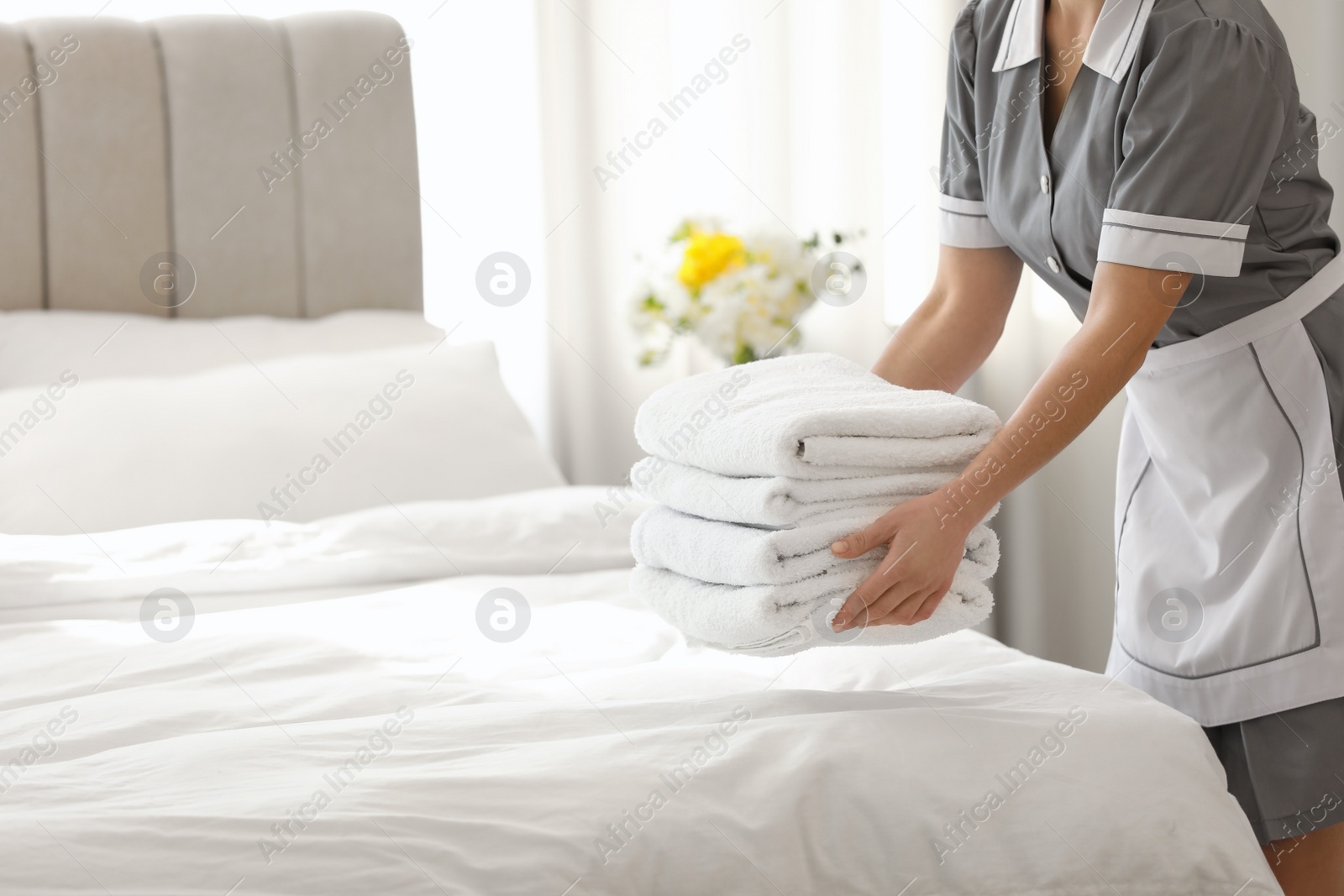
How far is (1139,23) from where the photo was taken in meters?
1.04

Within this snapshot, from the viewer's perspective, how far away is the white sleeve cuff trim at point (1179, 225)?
3.21 feet

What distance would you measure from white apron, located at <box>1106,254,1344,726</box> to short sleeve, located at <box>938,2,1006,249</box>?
0.84 feet

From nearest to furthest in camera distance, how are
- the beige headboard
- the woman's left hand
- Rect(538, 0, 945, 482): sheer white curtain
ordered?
A: the woman's left hand < the beige headboard < Rect(538, 0, 945, 482): sheer white curtain

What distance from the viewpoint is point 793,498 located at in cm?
91

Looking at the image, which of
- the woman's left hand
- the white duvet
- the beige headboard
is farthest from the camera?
the beige headboard

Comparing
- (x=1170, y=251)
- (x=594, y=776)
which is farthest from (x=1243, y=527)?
(x=594, y=776)

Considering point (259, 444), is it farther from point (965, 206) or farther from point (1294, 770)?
point (1294, 770)

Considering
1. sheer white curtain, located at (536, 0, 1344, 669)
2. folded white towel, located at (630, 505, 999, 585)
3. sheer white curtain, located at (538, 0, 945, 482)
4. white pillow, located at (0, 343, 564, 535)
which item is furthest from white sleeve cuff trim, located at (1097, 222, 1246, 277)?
sheer white curtain, located at (538, 0, 945, 482)

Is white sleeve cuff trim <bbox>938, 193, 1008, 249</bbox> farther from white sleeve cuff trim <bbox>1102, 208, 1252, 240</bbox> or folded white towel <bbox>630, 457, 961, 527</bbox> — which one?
folded white towel <bbox>630, 457, 961, 527</bbox>

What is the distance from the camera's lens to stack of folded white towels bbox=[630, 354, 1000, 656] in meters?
0.89

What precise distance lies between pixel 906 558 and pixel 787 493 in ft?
0.35

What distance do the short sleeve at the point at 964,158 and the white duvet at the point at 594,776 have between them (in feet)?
1.56

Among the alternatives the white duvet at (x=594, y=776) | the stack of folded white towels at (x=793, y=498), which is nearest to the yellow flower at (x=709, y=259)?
the white duvet at (x=594, y=776)

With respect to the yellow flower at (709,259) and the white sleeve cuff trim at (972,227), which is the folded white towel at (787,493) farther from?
the yellow flower at (709,259)
